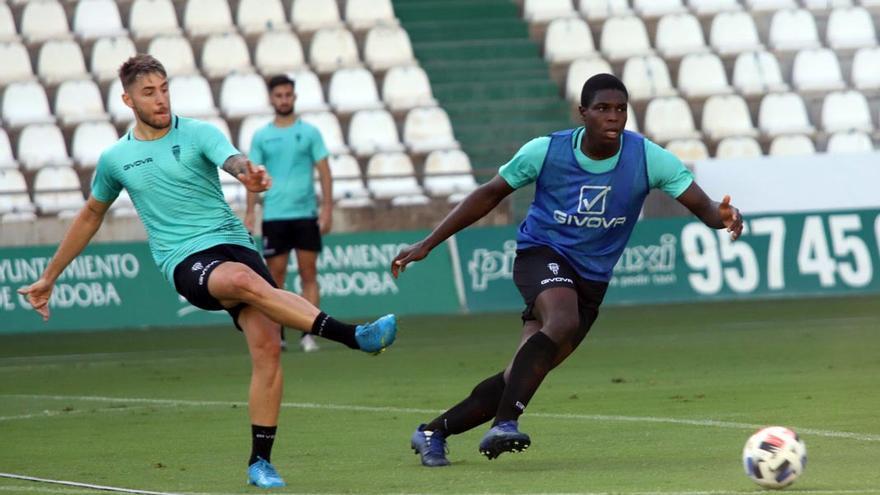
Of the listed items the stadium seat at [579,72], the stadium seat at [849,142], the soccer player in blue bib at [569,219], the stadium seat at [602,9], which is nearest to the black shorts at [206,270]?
the soccer player in blue bib at [569,219]

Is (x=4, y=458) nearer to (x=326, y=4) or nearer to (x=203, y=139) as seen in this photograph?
(x=203, y=139)

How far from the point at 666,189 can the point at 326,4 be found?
18058 millimetres

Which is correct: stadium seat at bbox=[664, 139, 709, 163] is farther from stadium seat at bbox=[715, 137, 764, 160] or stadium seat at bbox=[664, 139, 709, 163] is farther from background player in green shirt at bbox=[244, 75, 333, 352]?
background player in green shirt at bbox=[244, 75, 333, 352]

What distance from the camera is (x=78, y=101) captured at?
23844 millimetres

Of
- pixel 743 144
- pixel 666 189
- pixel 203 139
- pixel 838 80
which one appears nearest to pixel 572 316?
pixel 666 189

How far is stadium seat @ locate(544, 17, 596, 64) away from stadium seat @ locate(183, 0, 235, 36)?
5.01 m

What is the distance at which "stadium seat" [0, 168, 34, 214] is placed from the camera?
21156mm

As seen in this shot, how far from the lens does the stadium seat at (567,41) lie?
1039 inches

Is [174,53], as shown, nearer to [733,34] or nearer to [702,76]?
[702,76]

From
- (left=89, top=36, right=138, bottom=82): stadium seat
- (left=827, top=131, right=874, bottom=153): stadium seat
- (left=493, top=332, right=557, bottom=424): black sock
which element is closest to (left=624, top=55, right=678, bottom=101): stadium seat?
(left=827, top=131, right=874, bottom=153): stadium seat

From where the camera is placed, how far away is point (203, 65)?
24.8 meters

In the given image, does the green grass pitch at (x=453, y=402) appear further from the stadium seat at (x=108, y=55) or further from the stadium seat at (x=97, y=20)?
the stadium seat at (x=97, y=20)

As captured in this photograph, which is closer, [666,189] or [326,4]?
[666,189]

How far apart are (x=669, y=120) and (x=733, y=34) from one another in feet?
8.95
